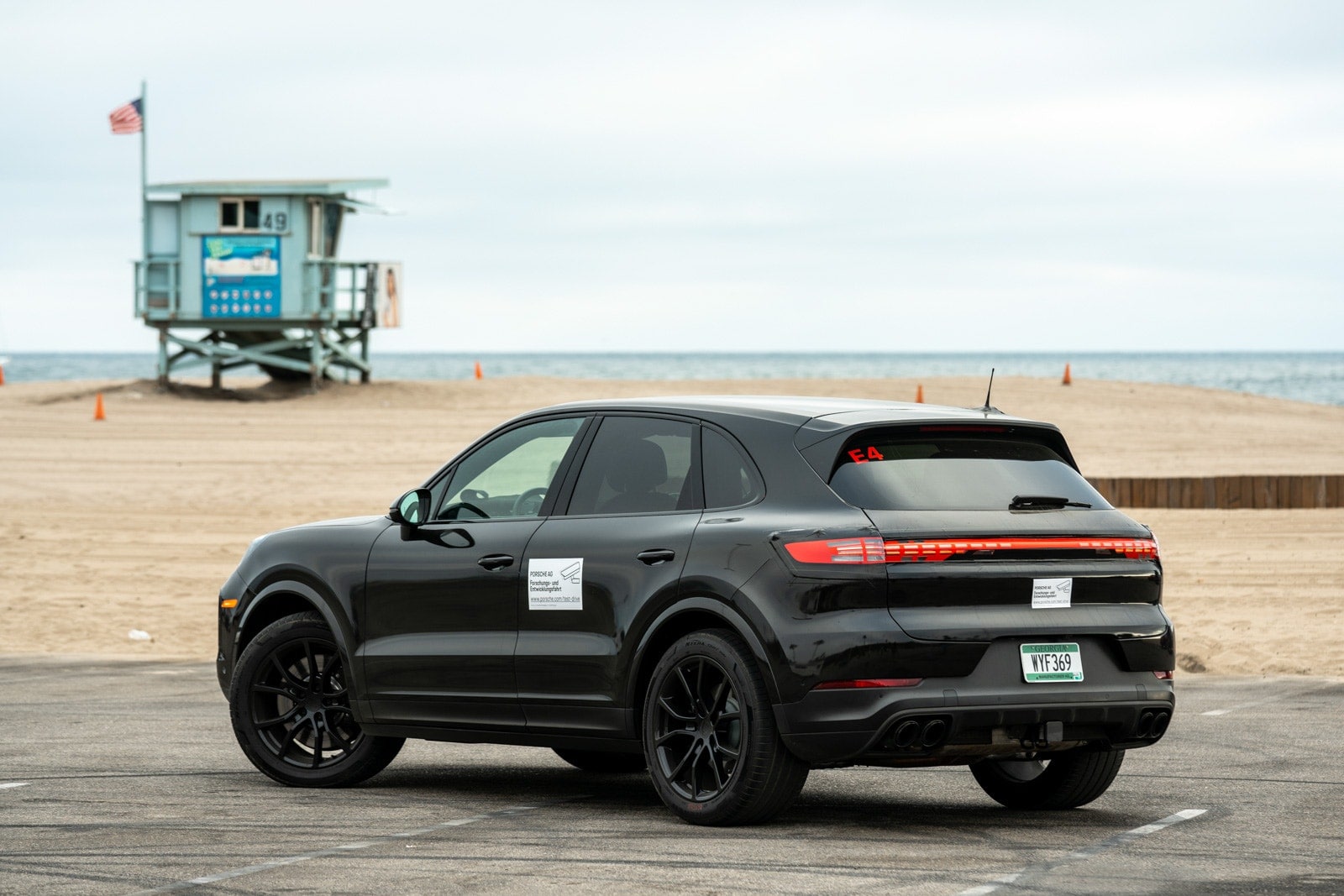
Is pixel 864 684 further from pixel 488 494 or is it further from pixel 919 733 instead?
pixel 488 494

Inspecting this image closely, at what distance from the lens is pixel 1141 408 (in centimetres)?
4434

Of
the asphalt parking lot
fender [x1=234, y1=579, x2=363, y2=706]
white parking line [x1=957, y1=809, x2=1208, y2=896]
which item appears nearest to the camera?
white parking line [x1=957, y1=809, x2=1208, y2=896]

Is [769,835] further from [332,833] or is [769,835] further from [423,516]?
[423,516]

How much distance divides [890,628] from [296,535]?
3.37 metres

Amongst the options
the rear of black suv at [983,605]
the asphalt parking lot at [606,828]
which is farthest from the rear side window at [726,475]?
the asphalt parking lot at [606,828]

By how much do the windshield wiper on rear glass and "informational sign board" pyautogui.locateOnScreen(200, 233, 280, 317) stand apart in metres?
38.3

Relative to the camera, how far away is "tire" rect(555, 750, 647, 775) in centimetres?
965

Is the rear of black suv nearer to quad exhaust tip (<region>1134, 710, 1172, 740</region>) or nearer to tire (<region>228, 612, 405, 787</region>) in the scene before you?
quad exhaust tip (<region>1134, 710, 1172, 740</region>)

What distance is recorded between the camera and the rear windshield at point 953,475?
24.1 ft

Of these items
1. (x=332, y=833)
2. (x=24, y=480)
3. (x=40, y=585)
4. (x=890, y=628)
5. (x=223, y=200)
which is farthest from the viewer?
(x=223, y=200)

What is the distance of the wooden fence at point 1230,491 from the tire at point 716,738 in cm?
1501

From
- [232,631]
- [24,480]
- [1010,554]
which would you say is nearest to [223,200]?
[24,480]

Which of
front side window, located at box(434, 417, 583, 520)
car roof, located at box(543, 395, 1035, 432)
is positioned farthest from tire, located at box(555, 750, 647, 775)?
car roof, located at box(543, 395, 1035, 432)

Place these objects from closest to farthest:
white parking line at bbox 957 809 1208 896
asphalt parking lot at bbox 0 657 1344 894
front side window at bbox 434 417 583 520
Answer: white parking line at bbox 957 809 1208 896
asphalt parking lot at bbox 0 657 1344 894
front side window at bbox 434 417 583 520
